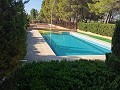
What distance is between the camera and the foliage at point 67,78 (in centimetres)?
363

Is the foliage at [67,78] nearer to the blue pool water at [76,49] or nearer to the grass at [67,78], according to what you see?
the grass at [67,78]

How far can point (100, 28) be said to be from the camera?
32.5 metres

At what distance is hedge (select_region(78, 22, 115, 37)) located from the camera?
95.1ft

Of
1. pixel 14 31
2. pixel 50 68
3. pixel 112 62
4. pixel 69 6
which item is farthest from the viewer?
pixel 69 6

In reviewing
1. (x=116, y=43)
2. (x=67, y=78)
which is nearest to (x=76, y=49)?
(x=116, y=43)

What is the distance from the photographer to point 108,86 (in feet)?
12.5

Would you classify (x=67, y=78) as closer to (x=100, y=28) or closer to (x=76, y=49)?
(x=76, y=49)

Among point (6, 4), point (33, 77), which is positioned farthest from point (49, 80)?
point (6, 4)

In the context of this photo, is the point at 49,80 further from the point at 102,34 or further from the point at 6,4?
the point at 102,34

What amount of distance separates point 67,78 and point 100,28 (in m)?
29.5

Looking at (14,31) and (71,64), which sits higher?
(14,31)

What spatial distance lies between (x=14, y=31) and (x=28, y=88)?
1685 millimetres

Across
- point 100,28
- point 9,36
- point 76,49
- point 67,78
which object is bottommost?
point 76,49

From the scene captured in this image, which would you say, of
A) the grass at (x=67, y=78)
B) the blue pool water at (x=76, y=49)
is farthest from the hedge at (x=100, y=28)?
the grass at (x=67, y=78)
